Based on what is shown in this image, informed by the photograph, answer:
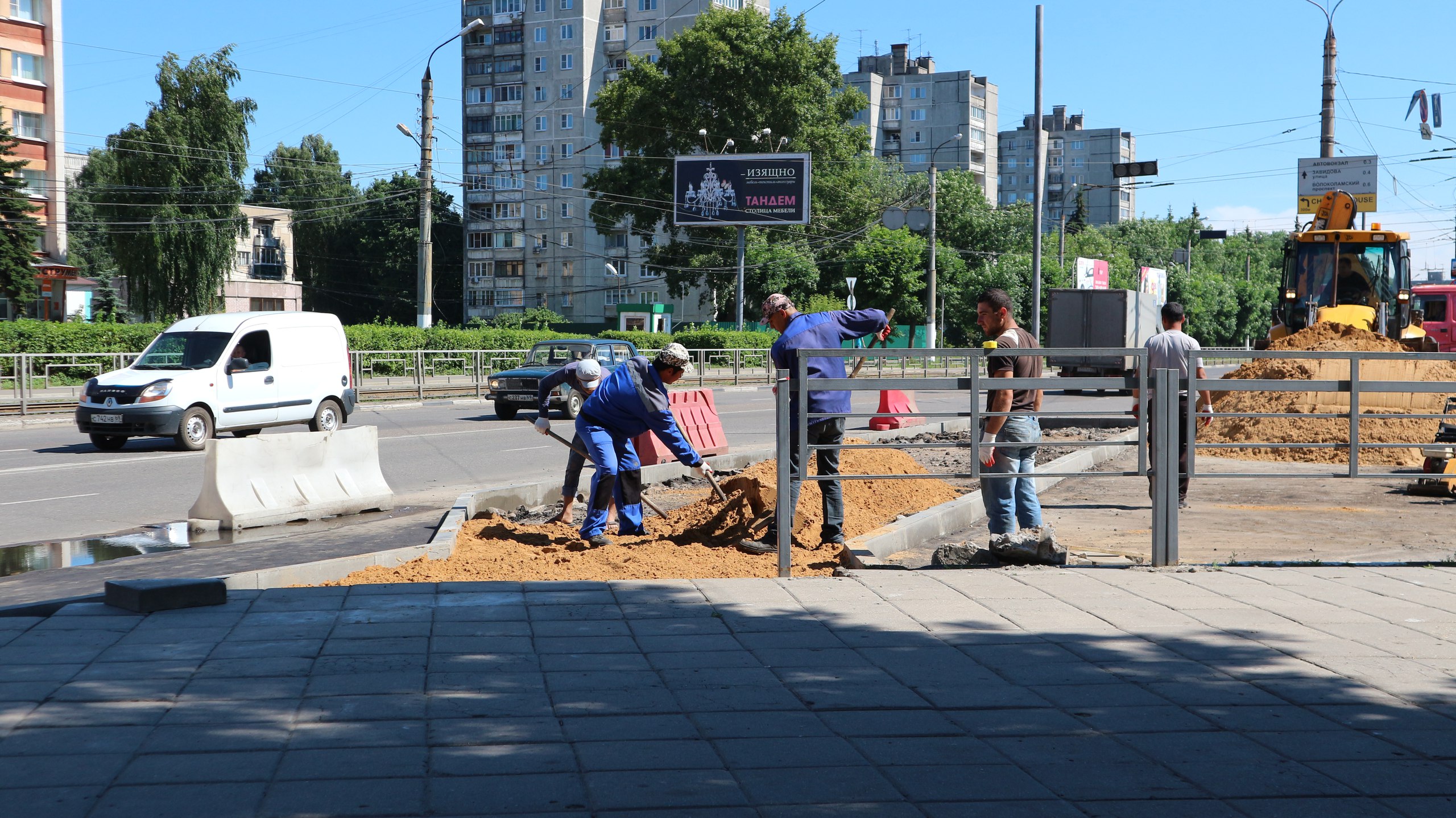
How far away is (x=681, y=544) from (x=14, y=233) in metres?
42.5

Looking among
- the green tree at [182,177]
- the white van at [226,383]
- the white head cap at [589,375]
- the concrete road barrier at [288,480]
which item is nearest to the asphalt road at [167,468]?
the white van at [226,383]

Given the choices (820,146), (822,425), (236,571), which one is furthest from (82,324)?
(820,146)

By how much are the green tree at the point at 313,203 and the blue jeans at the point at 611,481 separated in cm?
8556

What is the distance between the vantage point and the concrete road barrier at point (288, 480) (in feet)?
31.4

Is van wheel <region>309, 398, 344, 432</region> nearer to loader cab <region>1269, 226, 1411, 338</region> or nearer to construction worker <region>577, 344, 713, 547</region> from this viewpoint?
construction worker <region>577, 344, 713, 547</region>

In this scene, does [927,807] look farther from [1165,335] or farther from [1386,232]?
[1386,232]

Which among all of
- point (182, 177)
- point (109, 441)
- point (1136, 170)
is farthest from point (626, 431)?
point (182, 177)

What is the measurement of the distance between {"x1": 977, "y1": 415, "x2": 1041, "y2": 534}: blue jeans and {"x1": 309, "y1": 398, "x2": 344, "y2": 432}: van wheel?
42.9 ft

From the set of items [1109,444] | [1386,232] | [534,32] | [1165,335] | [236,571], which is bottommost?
[236,571]

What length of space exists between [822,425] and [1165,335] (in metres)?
3.76

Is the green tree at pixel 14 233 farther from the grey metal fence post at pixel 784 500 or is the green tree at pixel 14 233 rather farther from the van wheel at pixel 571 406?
the grey metal fence post at pixel 784 500

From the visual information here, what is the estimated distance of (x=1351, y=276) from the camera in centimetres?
2081

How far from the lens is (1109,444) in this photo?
7316 mm

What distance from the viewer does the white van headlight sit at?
51.5 ft
